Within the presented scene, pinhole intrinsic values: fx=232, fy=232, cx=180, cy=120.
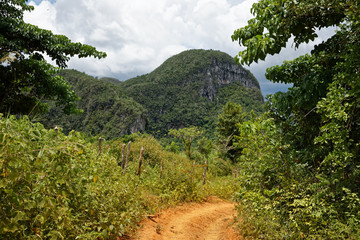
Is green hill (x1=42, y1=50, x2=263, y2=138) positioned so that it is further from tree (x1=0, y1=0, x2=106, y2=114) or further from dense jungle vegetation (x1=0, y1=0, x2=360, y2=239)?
dense jungle vegetation (x1=0, y1=0, x2=360, y2=239)

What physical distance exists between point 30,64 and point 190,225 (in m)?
8.34

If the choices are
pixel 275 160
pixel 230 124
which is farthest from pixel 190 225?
pixel 230 124

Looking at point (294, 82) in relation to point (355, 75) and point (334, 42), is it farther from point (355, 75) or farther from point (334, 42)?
point (355, 75)

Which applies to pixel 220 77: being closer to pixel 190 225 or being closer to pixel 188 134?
pixel 188 134

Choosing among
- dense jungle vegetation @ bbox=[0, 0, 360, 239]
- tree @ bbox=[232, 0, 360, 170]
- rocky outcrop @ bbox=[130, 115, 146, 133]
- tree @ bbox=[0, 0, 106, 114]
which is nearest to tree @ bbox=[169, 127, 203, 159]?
tree @ bbox=[0, 0, 106, 114]

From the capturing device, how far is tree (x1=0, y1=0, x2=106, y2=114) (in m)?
9.18

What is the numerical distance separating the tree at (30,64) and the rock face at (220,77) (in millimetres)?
122966

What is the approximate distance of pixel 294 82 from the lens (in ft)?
17.1

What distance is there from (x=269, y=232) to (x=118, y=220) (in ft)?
9.21

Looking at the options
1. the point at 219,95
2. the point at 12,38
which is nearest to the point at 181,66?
the point at 219,95

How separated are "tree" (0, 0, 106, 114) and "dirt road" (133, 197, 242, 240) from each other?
6.54 meters

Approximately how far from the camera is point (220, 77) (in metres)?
149

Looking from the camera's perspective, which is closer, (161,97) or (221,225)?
(221,225)

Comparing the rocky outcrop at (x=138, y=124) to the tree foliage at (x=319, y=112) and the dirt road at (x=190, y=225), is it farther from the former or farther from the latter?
the tree foliage at (x=319, y=112)
